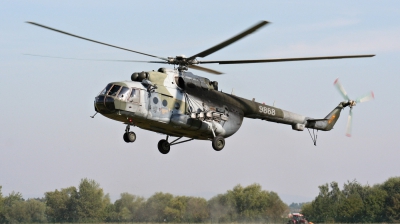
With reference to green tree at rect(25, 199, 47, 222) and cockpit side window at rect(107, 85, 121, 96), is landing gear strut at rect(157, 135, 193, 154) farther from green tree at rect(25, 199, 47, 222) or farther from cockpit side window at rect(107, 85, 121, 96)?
green tree at rect(25, 199, 47, 222)

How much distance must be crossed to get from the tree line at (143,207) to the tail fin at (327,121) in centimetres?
820

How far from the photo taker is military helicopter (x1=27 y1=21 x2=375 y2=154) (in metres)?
26.1

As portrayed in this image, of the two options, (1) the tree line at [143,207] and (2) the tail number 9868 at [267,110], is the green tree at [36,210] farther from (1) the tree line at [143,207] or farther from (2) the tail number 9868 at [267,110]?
(2) the tail number 9868 at [267,110]

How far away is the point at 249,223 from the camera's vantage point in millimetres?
A: 38469

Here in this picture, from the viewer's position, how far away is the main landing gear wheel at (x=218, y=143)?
28.4m

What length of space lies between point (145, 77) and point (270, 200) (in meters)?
16.9

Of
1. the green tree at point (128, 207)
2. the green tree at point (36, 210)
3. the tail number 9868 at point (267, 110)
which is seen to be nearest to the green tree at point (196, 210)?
the green tree at point (128, 207)

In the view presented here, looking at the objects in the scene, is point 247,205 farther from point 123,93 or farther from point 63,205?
point 123,93

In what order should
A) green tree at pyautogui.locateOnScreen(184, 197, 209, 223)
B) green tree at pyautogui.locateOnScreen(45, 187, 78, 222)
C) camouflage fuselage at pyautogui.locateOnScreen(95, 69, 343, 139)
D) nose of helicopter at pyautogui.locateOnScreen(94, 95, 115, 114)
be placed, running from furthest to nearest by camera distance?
green tree at pyautogui.locateOnScreen(45, 187, 78, 222)
green tree at pyautogui.locateOnScreen(184, 197, 209, 223)
camouflage fuselage at pyautogui.locateOnScreen(95, 69, 343, 139)
nose of helicopter at pyautogui.locateOnScreen(94, 95, 115, 114)

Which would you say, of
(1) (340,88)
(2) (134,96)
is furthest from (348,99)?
(2) (134,96)

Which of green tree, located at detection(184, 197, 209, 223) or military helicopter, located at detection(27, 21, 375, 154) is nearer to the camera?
military helicopter, located at detection(27, 21, 375, 154)

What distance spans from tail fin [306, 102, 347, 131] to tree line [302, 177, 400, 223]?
12308mm

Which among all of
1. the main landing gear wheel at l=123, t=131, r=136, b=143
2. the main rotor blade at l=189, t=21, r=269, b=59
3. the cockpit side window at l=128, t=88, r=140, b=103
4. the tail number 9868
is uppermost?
the main rotor blade at l=189, t=21, r=269, b=59

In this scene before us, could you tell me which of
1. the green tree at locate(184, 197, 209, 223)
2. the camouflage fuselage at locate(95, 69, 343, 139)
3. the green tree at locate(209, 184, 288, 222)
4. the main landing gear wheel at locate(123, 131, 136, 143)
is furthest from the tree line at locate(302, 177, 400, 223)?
the main landing gear wheel at locate(123, 131, 136, 143)
